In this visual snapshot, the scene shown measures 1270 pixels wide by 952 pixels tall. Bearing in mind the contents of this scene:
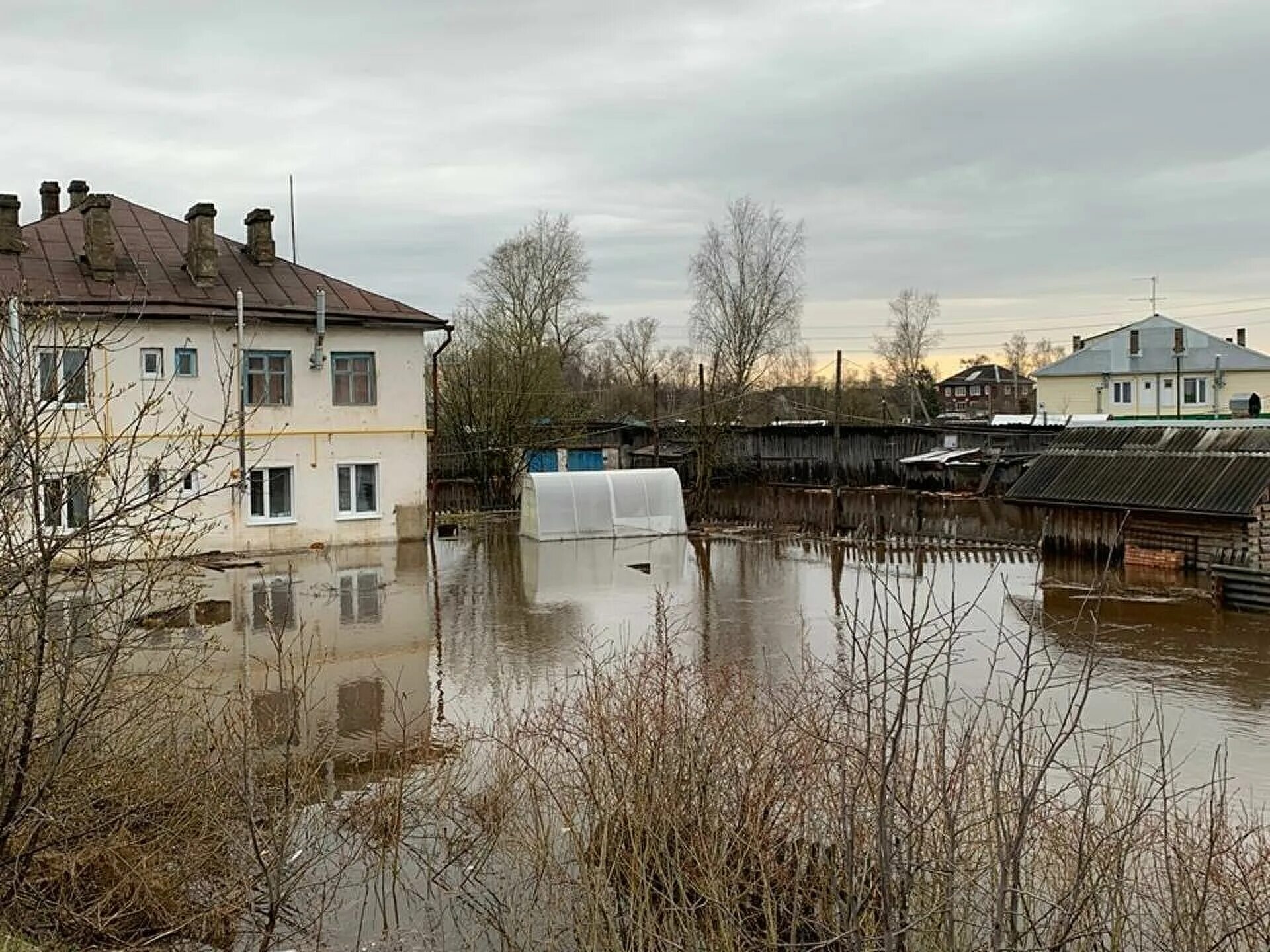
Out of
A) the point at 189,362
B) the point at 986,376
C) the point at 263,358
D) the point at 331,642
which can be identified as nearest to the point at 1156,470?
the point at 331,642

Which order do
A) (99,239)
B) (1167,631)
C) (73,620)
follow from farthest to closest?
1. (99,239)
2. (1167,631)
3. (73,620)

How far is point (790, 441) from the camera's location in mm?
37875

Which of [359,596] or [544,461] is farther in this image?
[544,461]

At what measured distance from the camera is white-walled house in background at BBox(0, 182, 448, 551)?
72.9 ft

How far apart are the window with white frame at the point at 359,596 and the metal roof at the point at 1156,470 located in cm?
1285

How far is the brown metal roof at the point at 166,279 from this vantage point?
2198cm

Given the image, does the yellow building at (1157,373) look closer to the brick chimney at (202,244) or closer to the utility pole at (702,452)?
the utility pole at (702,452)

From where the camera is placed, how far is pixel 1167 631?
15.4 m

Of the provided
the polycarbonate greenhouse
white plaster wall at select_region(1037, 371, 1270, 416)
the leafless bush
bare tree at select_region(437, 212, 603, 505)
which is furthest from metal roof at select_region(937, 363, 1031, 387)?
the leafless bush

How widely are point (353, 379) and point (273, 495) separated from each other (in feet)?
9.99

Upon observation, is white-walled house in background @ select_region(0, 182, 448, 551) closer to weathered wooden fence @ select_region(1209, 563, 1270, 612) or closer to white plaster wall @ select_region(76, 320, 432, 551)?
white plaster wall @ select_region(76, 320, 432, 551)

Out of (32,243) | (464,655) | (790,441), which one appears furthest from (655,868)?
(790,441)

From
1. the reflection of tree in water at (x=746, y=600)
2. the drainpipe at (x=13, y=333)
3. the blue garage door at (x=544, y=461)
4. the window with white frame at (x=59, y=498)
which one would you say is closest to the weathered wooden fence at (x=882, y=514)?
the reflection of tree in water at (x=746, y=600)

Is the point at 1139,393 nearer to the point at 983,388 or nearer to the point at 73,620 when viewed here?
the point at 983,388
